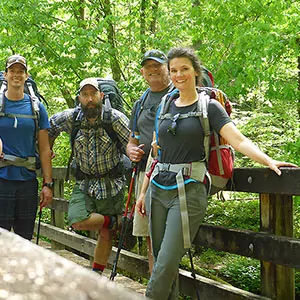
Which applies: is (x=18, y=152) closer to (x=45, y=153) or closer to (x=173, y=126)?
(x=45, y=153)

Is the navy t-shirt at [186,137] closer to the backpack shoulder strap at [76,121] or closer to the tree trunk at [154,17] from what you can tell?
the backpack shoulder strap at [76,121]

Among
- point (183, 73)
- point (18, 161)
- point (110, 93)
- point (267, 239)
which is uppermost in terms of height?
point (110, 93)

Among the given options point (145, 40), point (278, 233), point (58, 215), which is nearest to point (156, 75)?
point (278, 233)

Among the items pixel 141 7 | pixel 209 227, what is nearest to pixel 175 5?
pixel 141 7

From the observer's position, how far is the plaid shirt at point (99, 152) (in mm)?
4844

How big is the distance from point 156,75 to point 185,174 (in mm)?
1243

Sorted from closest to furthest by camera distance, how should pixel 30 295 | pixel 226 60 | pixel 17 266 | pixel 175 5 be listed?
pixel 30 295 → pixel 17 266 → pixel 226 60 → pixel 175 5

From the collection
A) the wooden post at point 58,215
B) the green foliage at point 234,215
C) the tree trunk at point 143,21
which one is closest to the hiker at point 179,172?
the wooden post at point 58,215

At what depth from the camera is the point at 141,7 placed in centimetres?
973

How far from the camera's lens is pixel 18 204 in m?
4.73

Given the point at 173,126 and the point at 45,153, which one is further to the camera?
the point at 45,153

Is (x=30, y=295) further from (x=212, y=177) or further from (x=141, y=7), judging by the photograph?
(x=141, y=7)

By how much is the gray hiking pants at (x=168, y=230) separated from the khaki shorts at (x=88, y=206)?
4.45 feet

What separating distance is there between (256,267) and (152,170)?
3.41 metres
